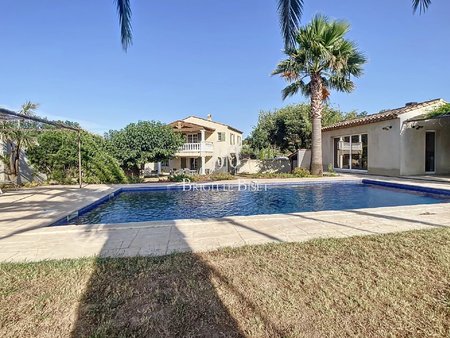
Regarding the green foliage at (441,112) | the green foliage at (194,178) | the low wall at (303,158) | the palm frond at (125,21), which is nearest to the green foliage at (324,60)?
the green foliage at (441,112)

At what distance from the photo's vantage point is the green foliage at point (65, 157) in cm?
1457

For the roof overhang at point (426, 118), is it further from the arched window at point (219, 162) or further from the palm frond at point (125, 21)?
the arched window at point (219, 162)

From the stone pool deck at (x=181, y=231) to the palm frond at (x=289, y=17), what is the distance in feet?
12.6

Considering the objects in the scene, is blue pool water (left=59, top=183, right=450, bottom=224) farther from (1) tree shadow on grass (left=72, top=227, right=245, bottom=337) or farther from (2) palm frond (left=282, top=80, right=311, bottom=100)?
(2) palm frond (left=282, top=80, right=311, bottom=100)

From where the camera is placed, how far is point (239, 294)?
2996mm

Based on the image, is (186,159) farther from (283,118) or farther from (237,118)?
(237,118)

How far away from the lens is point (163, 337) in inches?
91.8

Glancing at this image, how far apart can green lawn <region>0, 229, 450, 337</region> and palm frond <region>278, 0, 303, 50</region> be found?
13.1 feet

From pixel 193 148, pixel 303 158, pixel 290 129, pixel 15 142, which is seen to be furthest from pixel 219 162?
pixel 15 142

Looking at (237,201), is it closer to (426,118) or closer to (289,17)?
(289,17)

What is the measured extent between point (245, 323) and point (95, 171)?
1496 cm

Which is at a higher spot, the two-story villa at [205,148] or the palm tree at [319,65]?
the palm tree at [319,65]

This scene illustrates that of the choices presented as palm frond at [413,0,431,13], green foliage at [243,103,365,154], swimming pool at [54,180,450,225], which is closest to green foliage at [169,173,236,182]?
swimming pool at [54,180,450,225]

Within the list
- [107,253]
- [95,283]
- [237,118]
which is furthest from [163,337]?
[237,118]
